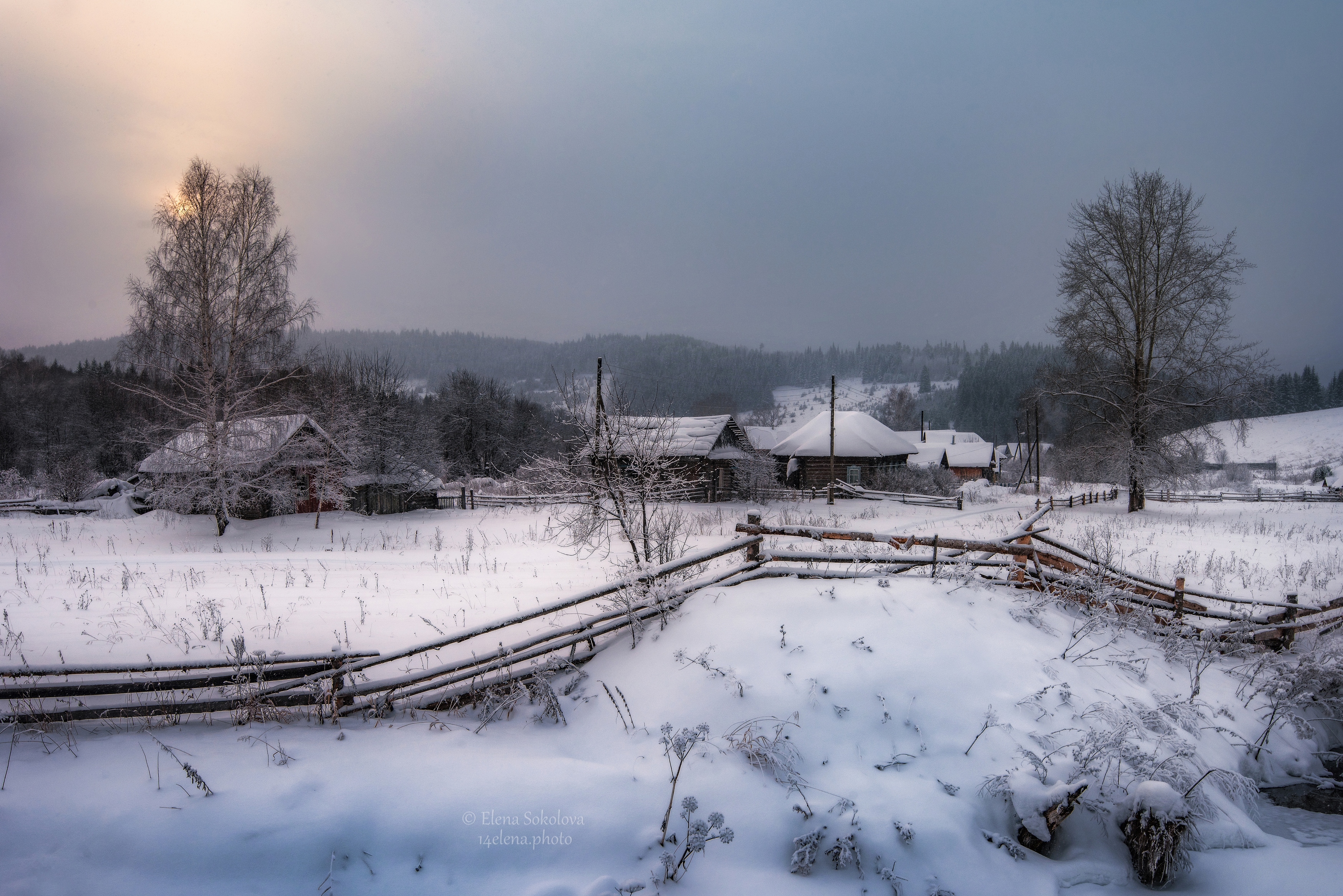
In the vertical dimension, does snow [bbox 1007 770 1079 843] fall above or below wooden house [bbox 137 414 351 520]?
below

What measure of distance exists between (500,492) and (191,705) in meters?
34.3

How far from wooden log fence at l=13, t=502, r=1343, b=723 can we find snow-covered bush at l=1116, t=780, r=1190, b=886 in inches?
117

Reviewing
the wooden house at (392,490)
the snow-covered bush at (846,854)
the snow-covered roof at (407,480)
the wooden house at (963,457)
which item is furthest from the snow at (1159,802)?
the wooden house at (963,457)

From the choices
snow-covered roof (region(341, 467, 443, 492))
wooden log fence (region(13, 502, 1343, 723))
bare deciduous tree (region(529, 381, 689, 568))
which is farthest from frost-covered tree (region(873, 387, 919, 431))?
bare deciduous tree (region(529, 381, 689, 568))

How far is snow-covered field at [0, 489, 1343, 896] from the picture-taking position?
12.2ft

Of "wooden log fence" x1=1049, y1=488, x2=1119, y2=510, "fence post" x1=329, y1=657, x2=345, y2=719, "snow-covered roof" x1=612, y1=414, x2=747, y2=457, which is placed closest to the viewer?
"fence post" x1=329, y1=657, x2=345, y2=719

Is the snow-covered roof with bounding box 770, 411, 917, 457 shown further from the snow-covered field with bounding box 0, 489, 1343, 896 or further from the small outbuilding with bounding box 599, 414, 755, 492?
the snow-covered field with bounding box 0, 489, 1343, 896

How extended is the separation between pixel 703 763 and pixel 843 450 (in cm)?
3223

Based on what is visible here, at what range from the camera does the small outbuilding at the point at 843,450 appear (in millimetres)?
35344

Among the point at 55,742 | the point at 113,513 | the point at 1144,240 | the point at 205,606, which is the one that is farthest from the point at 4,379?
the point at 1144,240

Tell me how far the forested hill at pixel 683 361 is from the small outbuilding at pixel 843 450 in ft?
161

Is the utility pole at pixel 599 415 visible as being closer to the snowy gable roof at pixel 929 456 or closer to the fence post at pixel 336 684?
the fence post at pixel 336 684

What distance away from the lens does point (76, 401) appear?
47750 mm

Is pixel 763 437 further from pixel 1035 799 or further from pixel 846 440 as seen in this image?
pixel 1035 799
